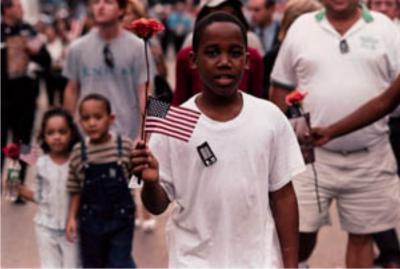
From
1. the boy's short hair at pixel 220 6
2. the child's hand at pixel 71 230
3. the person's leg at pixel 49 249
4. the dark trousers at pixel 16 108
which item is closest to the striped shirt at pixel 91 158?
the child's hand at pixel 71 230

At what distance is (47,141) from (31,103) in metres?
3.29

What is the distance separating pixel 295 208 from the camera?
10.5 ft

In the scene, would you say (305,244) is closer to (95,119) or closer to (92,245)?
(92,245)

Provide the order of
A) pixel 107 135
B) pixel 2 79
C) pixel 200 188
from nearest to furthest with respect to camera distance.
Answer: pixel 200 188
pixel 107 135
pixel 2 79

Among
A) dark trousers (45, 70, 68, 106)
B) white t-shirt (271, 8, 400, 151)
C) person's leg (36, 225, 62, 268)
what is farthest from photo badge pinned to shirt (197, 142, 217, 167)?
dark trousers (45, 70, 68, 106)

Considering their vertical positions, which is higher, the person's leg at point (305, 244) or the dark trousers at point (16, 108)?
the dark trousers at point (16, 108)

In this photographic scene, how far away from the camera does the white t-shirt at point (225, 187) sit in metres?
3.04

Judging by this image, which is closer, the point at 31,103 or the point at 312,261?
the point at 312,261

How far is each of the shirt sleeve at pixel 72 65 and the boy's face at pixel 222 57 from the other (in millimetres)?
2757

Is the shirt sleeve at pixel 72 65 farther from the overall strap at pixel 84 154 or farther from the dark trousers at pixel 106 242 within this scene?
the dark trousers at pixel 106 242

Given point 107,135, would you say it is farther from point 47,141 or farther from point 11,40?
point 11,40

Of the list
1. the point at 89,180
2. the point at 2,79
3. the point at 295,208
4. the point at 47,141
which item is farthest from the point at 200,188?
the point at 2,79

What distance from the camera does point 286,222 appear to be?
125 inches

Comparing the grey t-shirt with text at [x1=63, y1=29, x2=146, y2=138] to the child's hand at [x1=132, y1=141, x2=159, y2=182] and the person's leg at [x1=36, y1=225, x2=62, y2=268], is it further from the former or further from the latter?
the child's hand at [x1=132, y1=141, x2=159, y2=182]
